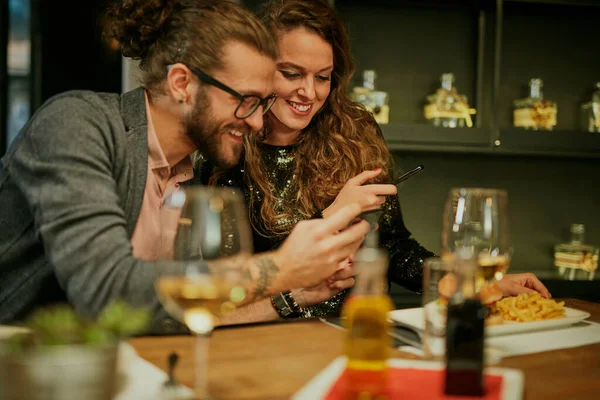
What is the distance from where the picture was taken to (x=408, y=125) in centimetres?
256

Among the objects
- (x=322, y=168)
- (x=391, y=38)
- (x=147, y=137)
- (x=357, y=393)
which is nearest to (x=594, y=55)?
(x=391, y=38)

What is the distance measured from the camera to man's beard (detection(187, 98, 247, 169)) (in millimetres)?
1484

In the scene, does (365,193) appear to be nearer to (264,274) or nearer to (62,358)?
(264,274)

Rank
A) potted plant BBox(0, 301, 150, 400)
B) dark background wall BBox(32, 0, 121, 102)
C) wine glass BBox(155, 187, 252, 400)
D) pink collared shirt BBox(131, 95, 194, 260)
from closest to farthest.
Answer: potted plant BBox(0, 301, 150, 400), wine glass BBox(155, 187, 252, 400), pink collared shirt BBox(131, 95, 194, 260), dark background wall BBox(32, 0, 121, 102)

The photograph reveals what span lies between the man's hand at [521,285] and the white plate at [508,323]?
0.21 m

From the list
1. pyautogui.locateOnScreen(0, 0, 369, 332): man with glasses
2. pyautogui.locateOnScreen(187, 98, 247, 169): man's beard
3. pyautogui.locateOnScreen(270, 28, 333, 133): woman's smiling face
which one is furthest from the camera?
pyautogui.locateOnScreen(270, 28, 333, 133): woman's smiling face

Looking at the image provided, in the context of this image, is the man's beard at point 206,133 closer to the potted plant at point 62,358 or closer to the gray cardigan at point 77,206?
the gray cardigan at point 77,206

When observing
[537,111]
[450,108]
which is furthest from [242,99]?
[537,111]

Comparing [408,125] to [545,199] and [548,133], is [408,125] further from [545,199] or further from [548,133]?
[545,199]

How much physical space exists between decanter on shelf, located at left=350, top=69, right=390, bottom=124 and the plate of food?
1.46 metres

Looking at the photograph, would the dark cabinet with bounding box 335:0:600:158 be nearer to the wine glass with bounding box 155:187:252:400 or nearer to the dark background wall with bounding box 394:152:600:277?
the dark background wall with bounding box 394:152:600:277

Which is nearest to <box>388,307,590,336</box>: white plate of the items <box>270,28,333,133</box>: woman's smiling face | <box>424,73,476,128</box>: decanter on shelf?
<box>270,28,333,133</box>: woman's smiling face

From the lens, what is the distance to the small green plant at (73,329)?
65 centimetres

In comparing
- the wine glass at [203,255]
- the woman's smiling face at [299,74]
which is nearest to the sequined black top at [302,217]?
the woman's smiling face at [299,74]
